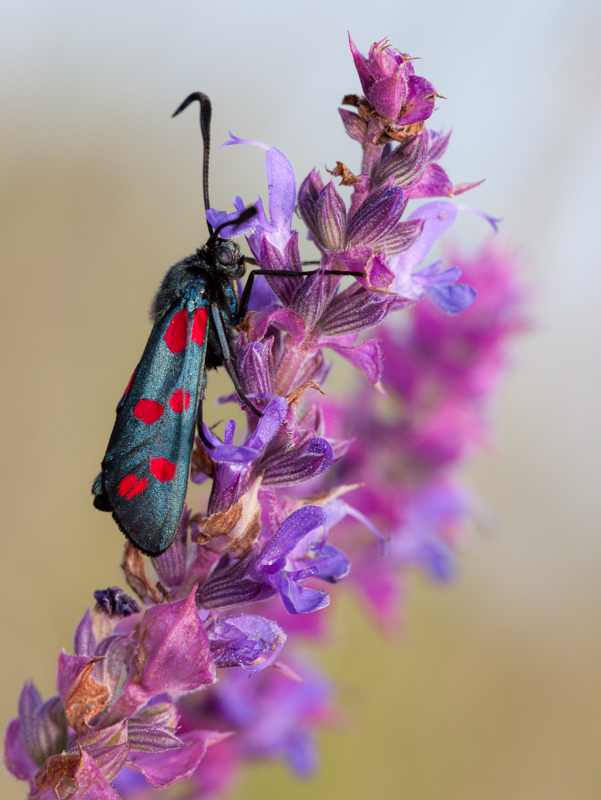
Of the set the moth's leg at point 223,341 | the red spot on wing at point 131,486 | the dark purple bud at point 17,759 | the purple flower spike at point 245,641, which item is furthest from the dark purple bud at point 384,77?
the dark purple bud at point 17,759

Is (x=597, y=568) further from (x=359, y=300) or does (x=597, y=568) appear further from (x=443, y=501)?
(x=359, y=300)

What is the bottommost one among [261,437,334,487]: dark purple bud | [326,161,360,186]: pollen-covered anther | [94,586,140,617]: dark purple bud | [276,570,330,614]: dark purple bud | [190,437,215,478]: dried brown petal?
[94,586,140,617]: dark purple bud

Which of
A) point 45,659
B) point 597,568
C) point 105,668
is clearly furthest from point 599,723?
point 105,668

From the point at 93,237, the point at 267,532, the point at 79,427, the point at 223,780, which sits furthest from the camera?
the point at 93,237

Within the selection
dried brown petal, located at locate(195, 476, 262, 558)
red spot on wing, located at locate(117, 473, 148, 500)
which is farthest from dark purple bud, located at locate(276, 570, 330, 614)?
red spot on wing, located at locate(117, 473, 148, 500)

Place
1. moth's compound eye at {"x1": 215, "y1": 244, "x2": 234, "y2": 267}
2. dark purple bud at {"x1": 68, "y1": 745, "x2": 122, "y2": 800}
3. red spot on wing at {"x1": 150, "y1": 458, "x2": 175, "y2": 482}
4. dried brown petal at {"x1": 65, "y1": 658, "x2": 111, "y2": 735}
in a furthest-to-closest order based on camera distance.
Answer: moth's compound eye at {"x1": 215, "y1": 244, "x2": 234, "y2": 267}
red spot on wing at {"x1": 150, "y1": 458, "x2": 175, "y2": 482}
dried brown petal at {"x1": 65, "y1": 658, "x2": 111, "y2": 735}
dark purple bud at {"x1": 68, "y1": 745, "x2": 122, "y2": 800}

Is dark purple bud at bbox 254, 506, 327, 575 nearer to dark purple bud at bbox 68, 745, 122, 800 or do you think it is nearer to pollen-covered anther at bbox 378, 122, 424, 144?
dark purple bud at bbox 68, 745, 122, 800

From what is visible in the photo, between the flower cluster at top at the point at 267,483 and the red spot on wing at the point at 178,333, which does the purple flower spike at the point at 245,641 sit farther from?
the red spot on wing at the point at 178,333
